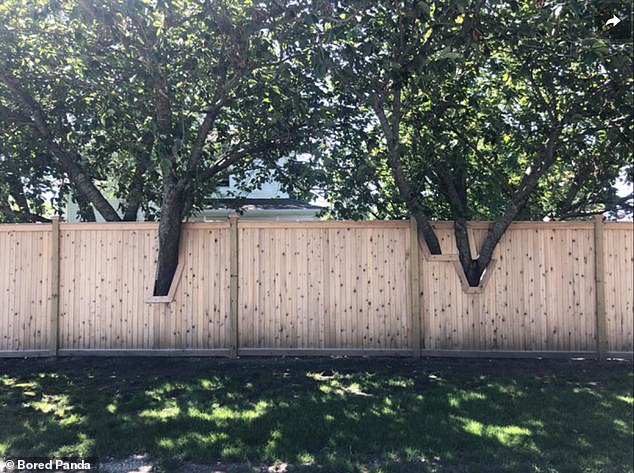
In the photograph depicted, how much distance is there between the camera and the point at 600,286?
6.61 m

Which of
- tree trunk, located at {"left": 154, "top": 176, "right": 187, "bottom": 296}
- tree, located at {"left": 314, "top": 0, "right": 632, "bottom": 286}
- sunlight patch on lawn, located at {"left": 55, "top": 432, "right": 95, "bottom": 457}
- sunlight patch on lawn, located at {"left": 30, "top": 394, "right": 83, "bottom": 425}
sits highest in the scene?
tree, located at {"left": 314, "top": 0, "right": 632, "bottom": 286}

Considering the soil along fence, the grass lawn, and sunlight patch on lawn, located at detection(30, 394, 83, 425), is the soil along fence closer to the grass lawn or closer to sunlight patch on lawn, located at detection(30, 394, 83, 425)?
the grass lawn

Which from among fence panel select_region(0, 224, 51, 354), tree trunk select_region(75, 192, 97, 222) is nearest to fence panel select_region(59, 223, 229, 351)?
fence panel select_region(0, 224, 51, 354)

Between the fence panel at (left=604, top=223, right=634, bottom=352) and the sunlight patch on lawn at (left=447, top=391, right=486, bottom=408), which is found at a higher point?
the fence panel at (left=604, top=223, right=634, bottom=352)

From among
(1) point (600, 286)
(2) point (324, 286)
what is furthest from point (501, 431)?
(1) point (600, 286)

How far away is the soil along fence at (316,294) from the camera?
662 cm

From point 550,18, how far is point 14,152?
24.5 ft

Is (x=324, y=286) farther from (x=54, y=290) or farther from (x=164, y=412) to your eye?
(x=54, y=290)

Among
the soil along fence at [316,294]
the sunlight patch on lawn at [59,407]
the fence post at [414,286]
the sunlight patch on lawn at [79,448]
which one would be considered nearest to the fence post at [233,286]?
the soil along fence at [316,294]

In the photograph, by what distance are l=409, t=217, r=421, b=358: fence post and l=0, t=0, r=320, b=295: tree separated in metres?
1.96

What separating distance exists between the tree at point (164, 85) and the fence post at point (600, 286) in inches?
166

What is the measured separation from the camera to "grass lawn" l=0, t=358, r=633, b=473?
12.3ft

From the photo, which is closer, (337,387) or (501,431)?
(501,431)

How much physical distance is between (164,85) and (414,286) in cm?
411
